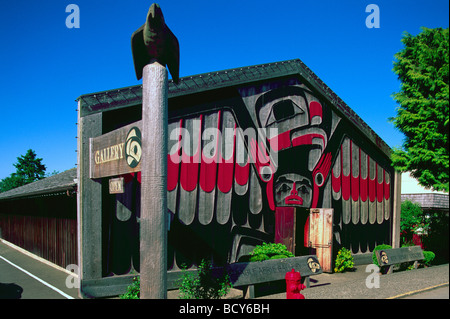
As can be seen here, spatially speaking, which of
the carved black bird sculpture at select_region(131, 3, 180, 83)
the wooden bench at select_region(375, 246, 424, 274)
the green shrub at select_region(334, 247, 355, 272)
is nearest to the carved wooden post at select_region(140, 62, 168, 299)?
the carved black bird sculpture at select_region(131, 3, 180, 83)

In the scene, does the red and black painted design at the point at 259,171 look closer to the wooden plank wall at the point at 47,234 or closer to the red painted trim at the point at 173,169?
the red painted trim at the point at 173,169

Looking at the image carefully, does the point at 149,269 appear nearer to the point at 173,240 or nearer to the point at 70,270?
the point at 173,240

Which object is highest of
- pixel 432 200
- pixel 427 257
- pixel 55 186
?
pixel 55 186

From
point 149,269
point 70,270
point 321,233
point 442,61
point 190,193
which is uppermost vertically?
point 442,61

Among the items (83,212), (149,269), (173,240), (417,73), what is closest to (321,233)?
(173,240)

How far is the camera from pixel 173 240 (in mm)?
9500

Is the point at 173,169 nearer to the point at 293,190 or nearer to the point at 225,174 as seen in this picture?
the point at 225,174

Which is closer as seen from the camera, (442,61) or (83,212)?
(442,61)

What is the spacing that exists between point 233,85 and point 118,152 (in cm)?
556

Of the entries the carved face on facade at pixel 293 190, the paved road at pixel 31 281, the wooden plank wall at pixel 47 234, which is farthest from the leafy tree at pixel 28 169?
the carved face on facade at pixel 293 190

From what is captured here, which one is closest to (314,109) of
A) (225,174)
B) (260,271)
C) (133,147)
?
(225,174)

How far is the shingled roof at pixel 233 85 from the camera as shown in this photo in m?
8.62

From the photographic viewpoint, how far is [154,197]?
16.1ft
